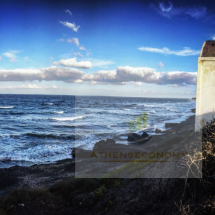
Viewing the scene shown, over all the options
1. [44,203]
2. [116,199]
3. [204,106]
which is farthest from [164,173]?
[44,203]

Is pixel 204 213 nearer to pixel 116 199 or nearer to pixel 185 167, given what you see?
pixel 185 167

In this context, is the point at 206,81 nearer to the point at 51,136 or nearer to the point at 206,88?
the point at 206,88

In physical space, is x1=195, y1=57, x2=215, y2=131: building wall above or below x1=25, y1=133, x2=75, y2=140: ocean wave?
above

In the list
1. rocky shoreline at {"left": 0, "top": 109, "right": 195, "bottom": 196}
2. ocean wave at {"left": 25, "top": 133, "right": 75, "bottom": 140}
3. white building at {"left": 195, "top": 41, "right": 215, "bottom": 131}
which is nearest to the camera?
white building at {"left": 195, "top": 41, "right": 215, "bottom": 131}

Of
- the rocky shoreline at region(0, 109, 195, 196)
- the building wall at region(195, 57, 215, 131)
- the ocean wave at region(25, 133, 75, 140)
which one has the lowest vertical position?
the rocky shoreline at region(0, 109, 195, 196)

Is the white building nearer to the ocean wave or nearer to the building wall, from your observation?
the building wall

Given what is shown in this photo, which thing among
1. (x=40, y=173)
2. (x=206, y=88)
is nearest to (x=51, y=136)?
(x=40, y=173)

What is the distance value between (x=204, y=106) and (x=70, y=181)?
5.98 meters

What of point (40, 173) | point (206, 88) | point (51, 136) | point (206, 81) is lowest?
point (40, 173)

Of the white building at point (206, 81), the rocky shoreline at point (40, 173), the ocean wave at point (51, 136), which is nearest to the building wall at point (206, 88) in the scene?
the white building at point (206, 81)

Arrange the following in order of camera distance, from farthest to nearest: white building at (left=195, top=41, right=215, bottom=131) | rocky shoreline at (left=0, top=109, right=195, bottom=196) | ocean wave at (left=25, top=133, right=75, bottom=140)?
ocean wave at (left=25, top=133, right=75, bottom=140) → rocky shoreline at (left=0, top=109, right=195, bottom=196) → white building at (left=195, top=41, right=215, bottom=131)

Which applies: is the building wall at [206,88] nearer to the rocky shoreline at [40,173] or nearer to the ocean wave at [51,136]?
the rocky shoreline at [40,173]

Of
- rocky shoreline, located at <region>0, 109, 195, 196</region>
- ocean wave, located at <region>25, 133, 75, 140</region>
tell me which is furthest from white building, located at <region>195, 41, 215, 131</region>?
ocean wave, located at <region>25, 133, 75, 140</region>

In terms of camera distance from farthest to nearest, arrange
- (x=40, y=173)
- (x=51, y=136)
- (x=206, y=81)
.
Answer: (x=51, y=136) → (x=40, y=173) → (x=206, y=81)
